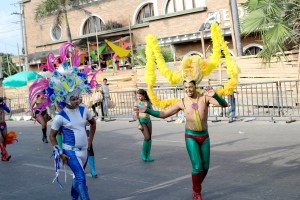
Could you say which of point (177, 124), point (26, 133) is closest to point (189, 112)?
point (177, 124)

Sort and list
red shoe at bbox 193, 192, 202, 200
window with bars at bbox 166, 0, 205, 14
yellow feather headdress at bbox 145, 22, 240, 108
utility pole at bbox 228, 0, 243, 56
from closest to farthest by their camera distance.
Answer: red shoe at bbox 193, 192, 202, 200 < yellow feather headdress at bbox 145, 22, 240, 108 < utility pole at bbox 228, 0, 243, 56 < window with bars at bbox 166, 0, 205, 14

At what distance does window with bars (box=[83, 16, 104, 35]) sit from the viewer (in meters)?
36.7

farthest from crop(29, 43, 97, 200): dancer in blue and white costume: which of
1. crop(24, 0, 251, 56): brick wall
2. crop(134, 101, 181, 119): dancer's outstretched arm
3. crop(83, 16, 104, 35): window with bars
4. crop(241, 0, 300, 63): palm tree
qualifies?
crop(83, 16, 104, 35): window with bars

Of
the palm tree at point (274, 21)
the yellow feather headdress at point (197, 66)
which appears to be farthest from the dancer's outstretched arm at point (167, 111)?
the palm tree at point (274, 21)

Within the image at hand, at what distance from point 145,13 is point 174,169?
25.7 m

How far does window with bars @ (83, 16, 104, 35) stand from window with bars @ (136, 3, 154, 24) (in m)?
3.79

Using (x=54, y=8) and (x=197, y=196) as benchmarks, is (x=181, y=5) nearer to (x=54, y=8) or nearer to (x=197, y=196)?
(x=54, y=8)

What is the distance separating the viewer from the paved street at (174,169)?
23.6ft

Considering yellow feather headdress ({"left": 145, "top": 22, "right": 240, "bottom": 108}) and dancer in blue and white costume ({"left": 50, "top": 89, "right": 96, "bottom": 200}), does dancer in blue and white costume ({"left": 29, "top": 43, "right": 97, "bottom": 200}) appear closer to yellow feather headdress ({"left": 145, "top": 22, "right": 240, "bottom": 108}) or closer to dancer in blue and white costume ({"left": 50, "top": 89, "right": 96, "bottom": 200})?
dancer in blue and white costume ({"left": 50, "top": 89, "right": 96, "bottom": 200})

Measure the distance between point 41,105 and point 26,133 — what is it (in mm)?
11699

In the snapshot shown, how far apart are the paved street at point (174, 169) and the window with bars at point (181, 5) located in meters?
15.1

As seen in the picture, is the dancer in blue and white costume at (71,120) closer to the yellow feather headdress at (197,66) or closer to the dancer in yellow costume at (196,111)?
the dancer in yellow costume at (196,111)

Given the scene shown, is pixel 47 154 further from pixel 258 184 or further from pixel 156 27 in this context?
pixel 156 27

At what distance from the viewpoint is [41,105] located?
693 cm
